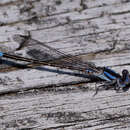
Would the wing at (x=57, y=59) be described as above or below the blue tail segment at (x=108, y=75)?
above

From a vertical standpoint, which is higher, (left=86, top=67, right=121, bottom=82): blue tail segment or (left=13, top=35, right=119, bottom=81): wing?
(left=13, top=35, right=119, bottom=81): wing

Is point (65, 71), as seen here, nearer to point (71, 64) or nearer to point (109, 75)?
point (71, 64)

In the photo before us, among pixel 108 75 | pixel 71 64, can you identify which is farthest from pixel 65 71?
pixel 108 75

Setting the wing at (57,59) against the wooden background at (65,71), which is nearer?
the wooden background at (65,71)

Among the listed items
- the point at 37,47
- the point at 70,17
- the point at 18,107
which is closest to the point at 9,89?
the point at 18,107

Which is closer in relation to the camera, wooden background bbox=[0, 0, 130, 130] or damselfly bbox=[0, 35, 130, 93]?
wooden background bbox=[0, 0, 130, 130]

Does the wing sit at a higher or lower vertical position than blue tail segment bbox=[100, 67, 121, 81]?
higher

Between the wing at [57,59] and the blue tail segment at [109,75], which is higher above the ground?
the wing at [57,59]

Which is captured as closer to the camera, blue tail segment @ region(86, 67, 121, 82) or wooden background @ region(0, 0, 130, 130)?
wooden background @ region(0, 0, 130, 130)
